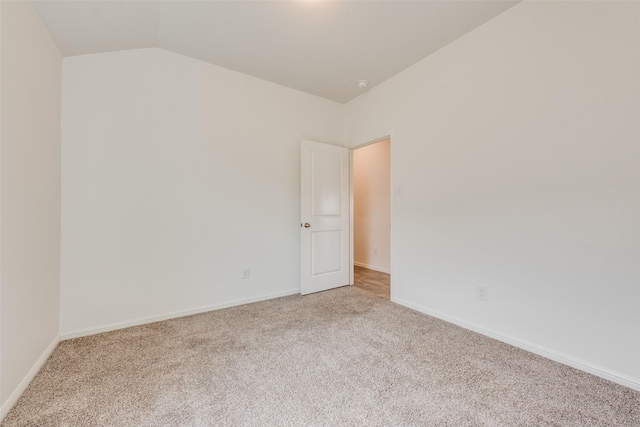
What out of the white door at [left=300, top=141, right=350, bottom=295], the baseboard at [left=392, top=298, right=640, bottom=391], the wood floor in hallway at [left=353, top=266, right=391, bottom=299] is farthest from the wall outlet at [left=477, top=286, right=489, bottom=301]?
the white door at [left=300, top=141, right=350, bottom=295]

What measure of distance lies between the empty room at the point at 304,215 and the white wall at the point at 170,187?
0.02 m

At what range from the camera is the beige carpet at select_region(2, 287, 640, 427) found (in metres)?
1.31

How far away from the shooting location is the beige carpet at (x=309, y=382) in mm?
1311

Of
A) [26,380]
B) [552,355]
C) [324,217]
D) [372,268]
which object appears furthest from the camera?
[372,268]

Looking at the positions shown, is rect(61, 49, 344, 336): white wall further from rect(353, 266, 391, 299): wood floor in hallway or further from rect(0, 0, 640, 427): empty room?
rect(353, 266, 391, 299): wood floor in hallway

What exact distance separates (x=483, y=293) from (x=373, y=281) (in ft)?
5.98

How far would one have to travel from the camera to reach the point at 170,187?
2.53 metres

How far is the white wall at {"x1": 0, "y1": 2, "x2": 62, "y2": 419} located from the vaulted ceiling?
1.00ft

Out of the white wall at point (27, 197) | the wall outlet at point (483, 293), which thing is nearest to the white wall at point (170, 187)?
the white wall at point (27, 197)

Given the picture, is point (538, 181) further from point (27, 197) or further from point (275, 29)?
point (27, 197)

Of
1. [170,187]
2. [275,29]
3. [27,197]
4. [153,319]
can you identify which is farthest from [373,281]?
[27,197]

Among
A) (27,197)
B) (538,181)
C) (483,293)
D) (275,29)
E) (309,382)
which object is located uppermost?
(275,29)

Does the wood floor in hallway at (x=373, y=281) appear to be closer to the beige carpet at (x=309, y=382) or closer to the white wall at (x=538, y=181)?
the white wall at (x=538, y=181)

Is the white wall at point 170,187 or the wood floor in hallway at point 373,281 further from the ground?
the white wall at point 170,187
